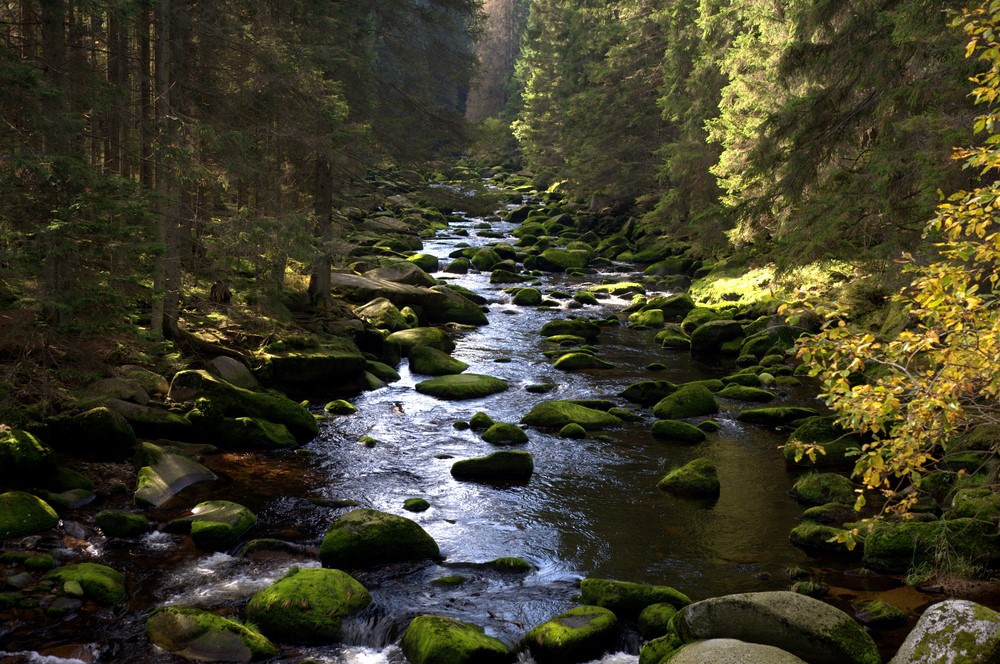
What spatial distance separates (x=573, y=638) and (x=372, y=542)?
2680mm

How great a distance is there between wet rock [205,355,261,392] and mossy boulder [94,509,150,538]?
484 centimetres

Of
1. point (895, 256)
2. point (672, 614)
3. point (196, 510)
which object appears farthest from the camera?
point (895, 256)

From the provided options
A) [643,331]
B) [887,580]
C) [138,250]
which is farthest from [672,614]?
[643,331]

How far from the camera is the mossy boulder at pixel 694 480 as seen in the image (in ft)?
36.1

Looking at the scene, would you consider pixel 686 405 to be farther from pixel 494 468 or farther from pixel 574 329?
pixel 574 329

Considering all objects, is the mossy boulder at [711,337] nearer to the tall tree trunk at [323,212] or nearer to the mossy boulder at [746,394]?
the mossy boulder at [746,394]

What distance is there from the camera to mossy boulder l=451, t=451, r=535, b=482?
37.9ft

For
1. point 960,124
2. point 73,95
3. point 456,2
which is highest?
point 456,2

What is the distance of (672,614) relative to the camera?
7.56 meters

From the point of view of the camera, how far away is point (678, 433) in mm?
13320

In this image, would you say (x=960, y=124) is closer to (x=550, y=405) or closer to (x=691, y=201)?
(x=550, y=405)

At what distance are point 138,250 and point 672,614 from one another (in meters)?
7.83

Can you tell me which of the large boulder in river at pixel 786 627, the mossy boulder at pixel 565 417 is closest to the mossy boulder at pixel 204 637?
the large boulder in river at pixel 786 627

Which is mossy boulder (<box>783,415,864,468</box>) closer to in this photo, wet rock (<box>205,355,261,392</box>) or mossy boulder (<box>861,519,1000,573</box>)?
mossy boulder (<box>861,519,1000,573</box>)
